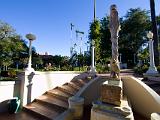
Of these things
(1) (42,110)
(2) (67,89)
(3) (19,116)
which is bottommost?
(3) (19,116)

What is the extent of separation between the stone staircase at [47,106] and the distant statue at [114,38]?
8.37 ft

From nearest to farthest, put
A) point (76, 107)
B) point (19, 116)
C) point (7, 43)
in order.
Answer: point (76, 107) < point (19, 116) < point (7, 43)

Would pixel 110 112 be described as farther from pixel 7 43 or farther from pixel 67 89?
pixel 7 43

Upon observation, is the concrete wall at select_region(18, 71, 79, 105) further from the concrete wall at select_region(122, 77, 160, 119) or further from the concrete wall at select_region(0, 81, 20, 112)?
the concrete wall at select_region(122, 77, 160, 119)

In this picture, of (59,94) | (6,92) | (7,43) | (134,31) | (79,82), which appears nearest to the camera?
(6,92)

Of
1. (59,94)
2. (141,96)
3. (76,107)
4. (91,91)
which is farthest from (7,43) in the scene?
(141,96)

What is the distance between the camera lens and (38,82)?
9266 millimetres

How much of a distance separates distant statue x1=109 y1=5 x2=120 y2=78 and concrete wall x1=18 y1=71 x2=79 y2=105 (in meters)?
4.45

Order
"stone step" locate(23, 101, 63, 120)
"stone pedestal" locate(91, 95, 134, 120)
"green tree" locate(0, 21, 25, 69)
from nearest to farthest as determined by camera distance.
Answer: "stone pedestal" locate(91, 95, 134, 120), "stone step" locate(23, 101, 63, 120), "green tree" locate(0, 21, 25, 69)

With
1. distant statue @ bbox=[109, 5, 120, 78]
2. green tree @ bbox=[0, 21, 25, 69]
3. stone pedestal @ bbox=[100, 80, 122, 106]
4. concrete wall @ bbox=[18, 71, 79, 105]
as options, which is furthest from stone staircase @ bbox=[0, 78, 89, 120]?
green tree @ bbox=[0, 21, 25, 69]

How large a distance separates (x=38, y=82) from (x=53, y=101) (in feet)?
5.20

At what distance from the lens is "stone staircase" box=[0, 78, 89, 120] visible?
23.2ft

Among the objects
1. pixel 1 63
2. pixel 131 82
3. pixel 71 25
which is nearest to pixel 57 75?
pixel 131 82

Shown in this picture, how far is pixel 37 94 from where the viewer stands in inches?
362
